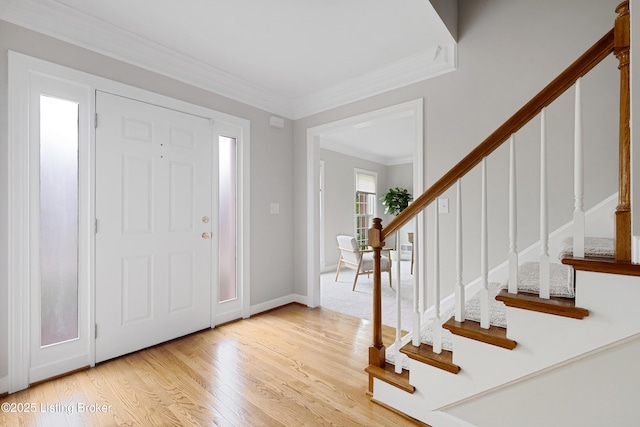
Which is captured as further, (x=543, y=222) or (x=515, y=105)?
(x=515, y=105)

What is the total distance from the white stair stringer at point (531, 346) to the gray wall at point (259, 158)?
212 centimetres

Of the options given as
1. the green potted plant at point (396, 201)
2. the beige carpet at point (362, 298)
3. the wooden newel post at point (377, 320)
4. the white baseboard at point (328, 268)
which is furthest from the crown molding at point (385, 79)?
the green potted plant at point (396, 201)

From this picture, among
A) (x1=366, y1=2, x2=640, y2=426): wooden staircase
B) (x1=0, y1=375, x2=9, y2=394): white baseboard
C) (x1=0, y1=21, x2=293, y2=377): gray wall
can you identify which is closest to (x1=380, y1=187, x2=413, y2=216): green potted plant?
(x1=0, y1=21, x2=293, y2=377): gray wall

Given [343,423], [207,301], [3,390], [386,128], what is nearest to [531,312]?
[343,423]

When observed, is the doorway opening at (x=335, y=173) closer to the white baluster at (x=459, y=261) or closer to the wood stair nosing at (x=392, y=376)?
the white baluster at (x=459, y=261)

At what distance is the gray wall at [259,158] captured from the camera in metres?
2.13

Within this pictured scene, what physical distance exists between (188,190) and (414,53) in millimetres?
2377

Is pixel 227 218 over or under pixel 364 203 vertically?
under

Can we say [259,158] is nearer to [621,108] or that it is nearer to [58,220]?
[58,220]

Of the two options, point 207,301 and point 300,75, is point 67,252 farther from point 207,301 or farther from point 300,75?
point 300,75

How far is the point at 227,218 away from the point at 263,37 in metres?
1.73

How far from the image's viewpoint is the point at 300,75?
3016 mm

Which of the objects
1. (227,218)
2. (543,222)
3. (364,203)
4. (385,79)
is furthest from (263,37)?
(364,203)

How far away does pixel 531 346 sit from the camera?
4.14ft
